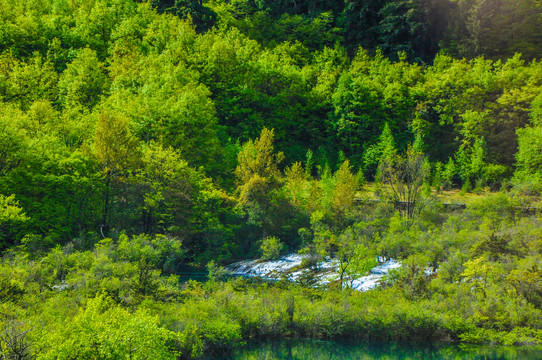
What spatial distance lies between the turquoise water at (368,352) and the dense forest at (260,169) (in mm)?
711

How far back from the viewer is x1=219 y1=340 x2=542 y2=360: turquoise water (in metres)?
20.0

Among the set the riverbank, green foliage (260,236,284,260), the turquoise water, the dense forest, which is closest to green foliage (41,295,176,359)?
the dense forest

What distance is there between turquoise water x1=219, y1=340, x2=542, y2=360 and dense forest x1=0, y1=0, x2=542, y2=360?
711mm

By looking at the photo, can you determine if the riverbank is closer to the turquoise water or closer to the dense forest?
the dense forest

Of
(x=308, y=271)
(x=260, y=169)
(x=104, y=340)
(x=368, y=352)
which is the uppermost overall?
(x=104, y=340)

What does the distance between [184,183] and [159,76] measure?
632 inches

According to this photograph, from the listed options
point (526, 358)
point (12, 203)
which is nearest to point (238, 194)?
point (12, 203)

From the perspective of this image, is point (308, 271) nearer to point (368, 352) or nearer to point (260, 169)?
point (260, 169)

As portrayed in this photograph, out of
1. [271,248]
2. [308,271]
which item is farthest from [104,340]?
[271,248]

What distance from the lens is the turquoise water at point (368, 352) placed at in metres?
20.0

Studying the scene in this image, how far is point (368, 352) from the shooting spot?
21.1m

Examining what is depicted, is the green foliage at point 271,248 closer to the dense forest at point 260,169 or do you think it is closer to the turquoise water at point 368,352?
the dense forest at point 260,169

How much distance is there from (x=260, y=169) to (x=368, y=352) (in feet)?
76.0

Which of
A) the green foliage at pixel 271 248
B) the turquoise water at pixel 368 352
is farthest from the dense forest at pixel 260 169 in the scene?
the green foliage at pixel 271 248
